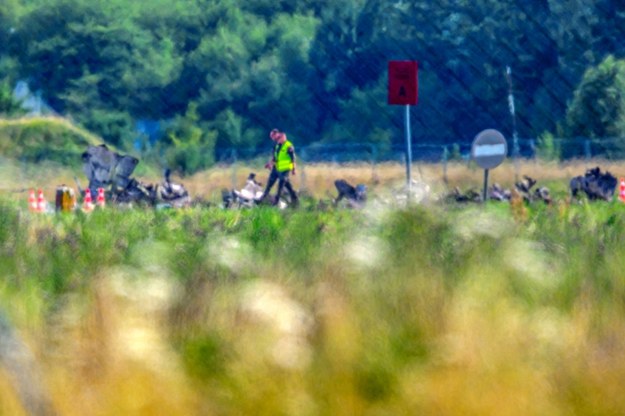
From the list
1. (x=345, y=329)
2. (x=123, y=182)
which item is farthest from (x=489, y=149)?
(x=345, y=329)

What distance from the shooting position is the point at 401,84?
21016 millimetres

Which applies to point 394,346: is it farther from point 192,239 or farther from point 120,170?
point 120,170

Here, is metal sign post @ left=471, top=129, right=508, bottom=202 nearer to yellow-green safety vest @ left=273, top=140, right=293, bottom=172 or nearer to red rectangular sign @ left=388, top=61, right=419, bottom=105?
red rectangular sign @ left=388, top=61, right=419, bottom=105

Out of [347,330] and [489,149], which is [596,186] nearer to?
[489,149]

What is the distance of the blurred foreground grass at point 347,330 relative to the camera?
628 cm

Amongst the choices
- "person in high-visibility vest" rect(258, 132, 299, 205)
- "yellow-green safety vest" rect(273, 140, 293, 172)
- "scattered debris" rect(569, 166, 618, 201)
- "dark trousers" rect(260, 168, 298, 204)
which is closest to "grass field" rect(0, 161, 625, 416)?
"dark trousers" rect(260, 168, 298, 204)

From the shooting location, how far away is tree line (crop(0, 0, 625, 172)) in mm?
67625

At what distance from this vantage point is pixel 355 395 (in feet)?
20.7

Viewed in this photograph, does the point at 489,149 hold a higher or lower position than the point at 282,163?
higher

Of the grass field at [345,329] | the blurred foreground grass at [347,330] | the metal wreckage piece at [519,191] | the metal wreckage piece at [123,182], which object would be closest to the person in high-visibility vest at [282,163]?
the metal wreckage piece at [123,182]

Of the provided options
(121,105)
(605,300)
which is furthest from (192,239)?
(121,105)

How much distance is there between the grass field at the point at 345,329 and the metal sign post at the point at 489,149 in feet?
44.2

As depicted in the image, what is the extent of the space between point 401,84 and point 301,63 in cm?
5737

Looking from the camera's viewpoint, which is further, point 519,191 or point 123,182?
point 123,182
